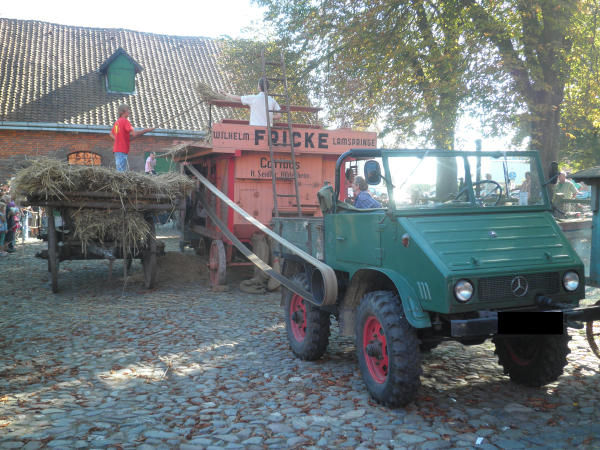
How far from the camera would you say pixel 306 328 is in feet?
17.6

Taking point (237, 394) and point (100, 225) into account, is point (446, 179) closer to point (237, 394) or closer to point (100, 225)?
point (237, 394)

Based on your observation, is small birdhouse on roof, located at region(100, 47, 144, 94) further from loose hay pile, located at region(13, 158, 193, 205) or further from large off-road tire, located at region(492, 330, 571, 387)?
large off-road tire, located at region(492, 330, 571, 387)

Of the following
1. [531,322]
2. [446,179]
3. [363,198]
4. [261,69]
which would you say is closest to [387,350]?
[531,322]

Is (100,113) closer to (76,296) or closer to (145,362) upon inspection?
(76,296)

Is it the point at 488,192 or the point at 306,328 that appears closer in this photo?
the point at 488,192

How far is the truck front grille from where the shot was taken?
3775mm

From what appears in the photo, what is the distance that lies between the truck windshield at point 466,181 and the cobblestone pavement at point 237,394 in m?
1.59

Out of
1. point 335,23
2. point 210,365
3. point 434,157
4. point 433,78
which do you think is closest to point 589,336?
point 434,157

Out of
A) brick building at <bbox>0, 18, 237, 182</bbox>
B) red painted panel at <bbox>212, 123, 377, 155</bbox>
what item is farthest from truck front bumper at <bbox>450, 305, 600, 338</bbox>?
brick building at <bbox>0, 18, 237, 182</bbox>

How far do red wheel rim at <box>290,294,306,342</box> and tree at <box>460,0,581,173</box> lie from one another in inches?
308

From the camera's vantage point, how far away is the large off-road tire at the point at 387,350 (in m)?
3.82

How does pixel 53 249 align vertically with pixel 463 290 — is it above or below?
above

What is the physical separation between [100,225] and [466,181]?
19.0 ft

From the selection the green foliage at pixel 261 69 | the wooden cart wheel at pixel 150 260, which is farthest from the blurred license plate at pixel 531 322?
the green foliage at pixel 261 69
